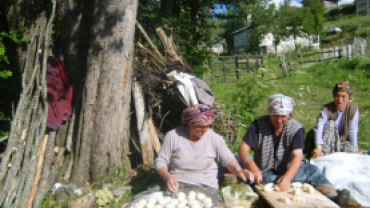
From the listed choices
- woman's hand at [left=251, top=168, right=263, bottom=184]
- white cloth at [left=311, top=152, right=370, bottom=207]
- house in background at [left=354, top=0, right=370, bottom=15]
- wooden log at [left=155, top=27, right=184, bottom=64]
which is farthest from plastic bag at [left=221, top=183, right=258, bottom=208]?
house in background at [left=354, top=0, right=370, bottom=15]

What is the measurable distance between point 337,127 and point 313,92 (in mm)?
5665

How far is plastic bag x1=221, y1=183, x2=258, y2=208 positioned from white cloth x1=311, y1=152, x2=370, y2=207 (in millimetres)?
1005

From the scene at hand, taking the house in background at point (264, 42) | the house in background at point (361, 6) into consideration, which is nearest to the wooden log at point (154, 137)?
the house in background at point (264, 42)

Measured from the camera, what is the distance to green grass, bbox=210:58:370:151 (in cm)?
612

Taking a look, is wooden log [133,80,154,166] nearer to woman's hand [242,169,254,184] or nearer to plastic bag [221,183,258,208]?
plastic bag [221,183,258,208]

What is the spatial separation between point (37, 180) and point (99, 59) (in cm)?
160

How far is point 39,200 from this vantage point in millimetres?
3863

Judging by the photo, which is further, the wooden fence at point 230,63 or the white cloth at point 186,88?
the wooden fence at point 230,63

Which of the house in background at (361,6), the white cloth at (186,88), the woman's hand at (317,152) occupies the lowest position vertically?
the woman's hand at (317,152)

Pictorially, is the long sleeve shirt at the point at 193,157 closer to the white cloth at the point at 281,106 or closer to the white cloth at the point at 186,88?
the white cloth at the point at 281,106

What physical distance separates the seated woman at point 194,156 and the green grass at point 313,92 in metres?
1.79

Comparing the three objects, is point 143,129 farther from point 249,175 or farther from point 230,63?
point 230,63

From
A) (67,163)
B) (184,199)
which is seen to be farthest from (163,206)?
(67,163)

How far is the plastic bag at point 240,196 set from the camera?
10.7ft
